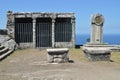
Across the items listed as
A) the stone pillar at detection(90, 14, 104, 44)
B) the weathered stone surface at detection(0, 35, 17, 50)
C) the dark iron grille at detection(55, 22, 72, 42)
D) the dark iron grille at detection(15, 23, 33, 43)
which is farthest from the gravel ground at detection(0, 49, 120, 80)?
the dark iron grille at detection(55, 22, 72, 42)

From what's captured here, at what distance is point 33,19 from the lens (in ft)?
94.0

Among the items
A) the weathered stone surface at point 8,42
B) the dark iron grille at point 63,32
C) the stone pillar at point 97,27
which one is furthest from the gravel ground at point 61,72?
the dark iron grille at point 63,32

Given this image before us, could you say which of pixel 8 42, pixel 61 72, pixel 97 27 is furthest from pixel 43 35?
pixel 61 72

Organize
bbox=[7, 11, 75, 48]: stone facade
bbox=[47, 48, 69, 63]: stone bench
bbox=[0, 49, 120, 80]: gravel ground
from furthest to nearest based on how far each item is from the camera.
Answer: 1. bbox=[7, 11, 75, 48]: stone facade
2. bbox=[47, 48, 69, 63]: stone bench
3. bbox=[0, 49, 120, 80]: gravel ground

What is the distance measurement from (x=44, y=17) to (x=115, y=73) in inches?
609

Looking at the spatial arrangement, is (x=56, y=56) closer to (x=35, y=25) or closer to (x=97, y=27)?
(x=97, y=27)

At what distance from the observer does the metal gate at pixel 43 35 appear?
29000 mm

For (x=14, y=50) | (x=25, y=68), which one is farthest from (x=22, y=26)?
(x=25, y=68)

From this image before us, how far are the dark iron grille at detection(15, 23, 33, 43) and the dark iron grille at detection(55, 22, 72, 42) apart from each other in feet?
7.10

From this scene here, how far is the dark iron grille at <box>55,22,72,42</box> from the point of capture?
29.1 metres

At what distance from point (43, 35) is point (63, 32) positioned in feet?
5.53

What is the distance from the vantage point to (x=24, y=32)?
2908 cm

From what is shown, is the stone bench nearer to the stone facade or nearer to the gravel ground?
the gravel ground

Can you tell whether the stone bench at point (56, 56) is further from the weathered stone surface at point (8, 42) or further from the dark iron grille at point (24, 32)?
the dark iron grille at point (24, 32)
